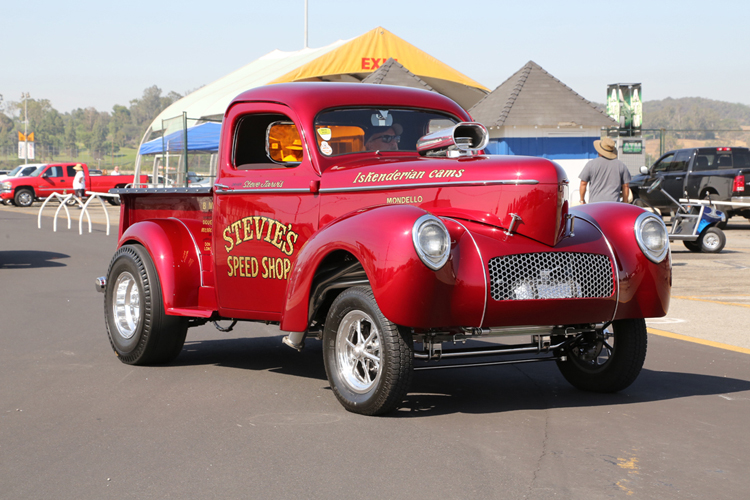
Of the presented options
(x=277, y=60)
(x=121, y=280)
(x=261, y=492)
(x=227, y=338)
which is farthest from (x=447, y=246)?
(x=277, y=60)

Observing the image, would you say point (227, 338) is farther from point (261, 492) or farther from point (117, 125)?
point (117, 125)

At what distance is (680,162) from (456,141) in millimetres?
20529

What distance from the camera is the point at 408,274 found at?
4883mm

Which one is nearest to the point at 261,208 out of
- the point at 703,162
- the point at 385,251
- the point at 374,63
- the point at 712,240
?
the point at 385,251

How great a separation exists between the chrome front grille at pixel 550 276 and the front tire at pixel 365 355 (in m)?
0.63

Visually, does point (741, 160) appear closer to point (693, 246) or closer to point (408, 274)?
point (693, 246)

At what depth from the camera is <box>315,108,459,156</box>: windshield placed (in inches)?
246

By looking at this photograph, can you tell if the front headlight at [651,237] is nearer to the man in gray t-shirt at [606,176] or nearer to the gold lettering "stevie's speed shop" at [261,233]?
the gold lettering "stevie's speed shop" at [261,233]

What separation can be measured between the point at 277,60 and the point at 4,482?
36.5 meters

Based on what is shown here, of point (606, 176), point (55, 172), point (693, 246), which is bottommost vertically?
point (693, 246)

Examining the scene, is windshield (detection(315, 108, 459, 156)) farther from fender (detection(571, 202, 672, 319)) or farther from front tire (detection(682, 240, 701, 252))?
front tire (detection(682, 240, 701, 252))

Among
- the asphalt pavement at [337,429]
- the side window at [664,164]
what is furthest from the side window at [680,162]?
the asphalt pavement at [337,429]

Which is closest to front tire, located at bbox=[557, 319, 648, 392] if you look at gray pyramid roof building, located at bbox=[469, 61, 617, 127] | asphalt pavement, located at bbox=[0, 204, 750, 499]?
asphalt pavement, located at bbox=[0, 204, 750, 499]

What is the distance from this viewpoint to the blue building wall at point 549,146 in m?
27.3
